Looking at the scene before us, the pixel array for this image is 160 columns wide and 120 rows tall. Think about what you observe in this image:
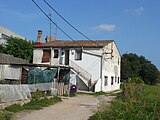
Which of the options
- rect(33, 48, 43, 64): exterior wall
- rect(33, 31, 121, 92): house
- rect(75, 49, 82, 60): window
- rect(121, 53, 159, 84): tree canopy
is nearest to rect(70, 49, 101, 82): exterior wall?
rect(33, 31, 121, 92): house

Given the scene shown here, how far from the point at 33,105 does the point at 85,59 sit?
21690mm

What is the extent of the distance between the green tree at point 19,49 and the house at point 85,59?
4.18 metres

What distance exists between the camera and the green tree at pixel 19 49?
47156 millimetres

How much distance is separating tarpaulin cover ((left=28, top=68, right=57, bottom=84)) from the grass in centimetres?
498

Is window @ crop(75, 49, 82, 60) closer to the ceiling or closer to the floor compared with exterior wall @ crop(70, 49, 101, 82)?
closer to the ceiling

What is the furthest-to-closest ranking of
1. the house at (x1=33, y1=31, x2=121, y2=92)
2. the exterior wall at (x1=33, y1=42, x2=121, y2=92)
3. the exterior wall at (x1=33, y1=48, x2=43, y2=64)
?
the exterior wall at (x1=33, y1=48, x2=43, y2=64)
the exterior wall at (x1=33, y1=42, x2=121, y2=92)
the house at (x1=33, y1=31, x2=121, y2=92)

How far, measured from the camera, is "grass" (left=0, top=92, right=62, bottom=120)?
14102mm

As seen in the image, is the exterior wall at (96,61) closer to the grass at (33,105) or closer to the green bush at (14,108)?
the grass at (33,105)

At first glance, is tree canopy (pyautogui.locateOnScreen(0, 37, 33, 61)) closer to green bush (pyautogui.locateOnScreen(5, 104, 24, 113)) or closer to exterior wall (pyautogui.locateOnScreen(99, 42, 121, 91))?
exterior wall (pyautogui.locateOnScreen(99, 42, 121, 91))

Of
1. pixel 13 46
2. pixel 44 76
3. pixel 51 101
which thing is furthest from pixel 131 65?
pixel 51 101

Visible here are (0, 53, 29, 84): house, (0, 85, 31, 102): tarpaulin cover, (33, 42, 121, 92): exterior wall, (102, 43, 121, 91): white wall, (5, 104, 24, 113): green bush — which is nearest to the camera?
(5, 104, 24, 113): green bush

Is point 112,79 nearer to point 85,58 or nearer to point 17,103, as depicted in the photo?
point 85,58

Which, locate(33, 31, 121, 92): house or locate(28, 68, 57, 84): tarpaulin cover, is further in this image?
locate(33, 31, 121, 92): house

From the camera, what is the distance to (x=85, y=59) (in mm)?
39500
